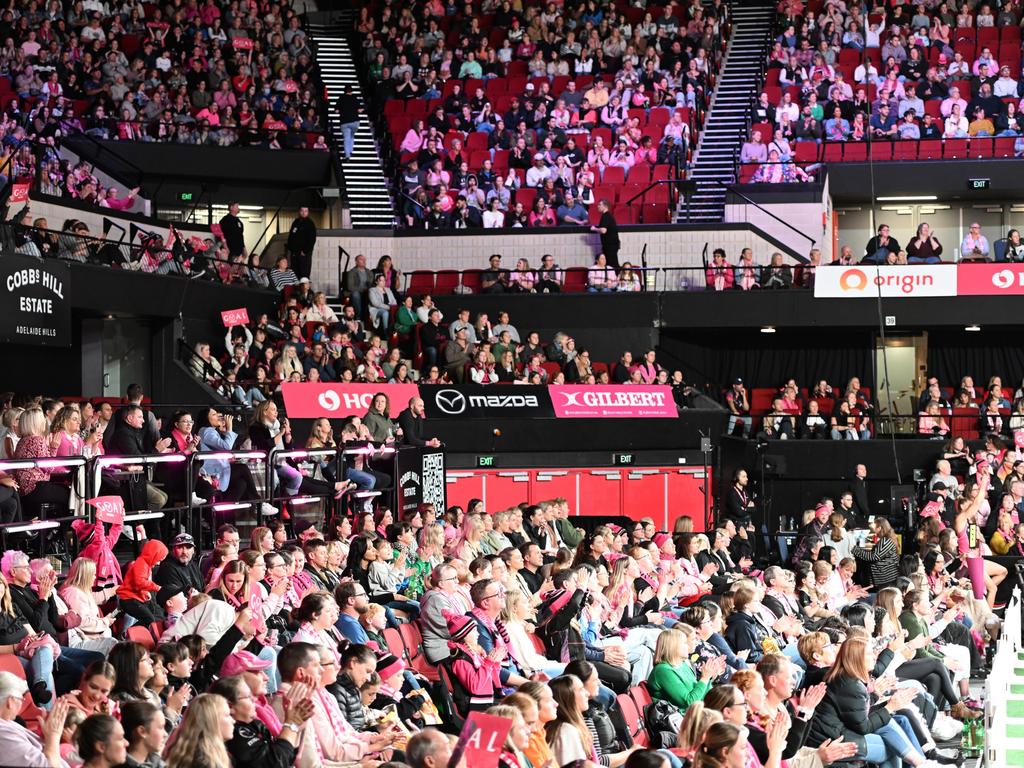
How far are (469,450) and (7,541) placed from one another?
10335 millimetres

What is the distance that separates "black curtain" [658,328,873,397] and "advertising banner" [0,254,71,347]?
1208 cm

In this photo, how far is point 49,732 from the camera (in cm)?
662

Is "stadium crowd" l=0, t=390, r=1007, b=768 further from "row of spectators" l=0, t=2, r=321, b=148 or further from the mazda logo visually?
"row of spectators" l=0, t=2, r=321, b=148

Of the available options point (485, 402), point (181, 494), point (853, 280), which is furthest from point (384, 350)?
point (181, 494)

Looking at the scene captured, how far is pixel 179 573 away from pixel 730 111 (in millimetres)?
21011

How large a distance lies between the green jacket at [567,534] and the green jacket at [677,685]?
7.59 meters

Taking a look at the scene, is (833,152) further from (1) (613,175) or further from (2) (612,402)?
(2) (612,402)

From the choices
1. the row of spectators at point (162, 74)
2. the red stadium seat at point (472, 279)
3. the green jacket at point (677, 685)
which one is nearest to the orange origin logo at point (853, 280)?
the red stadium seat at point (472, 279)

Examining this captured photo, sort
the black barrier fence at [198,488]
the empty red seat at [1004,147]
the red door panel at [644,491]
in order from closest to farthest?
1. the black barrier fence at [198,488]
2. the red door panel at [644,491]
3. the empty red seat at [1004,147]

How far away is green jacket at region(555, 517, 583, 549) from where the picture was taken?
17.3 m

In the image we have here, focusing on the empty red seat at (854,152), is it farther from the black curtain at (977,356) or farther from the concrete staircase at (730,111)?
the black curtain at (977,356)

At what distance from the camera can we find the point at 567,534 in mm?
17406

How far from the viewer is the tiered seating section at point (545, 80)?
90.3 ft

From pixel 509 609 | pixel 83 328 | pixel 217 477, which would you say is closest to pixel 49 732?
pixel 509 609
